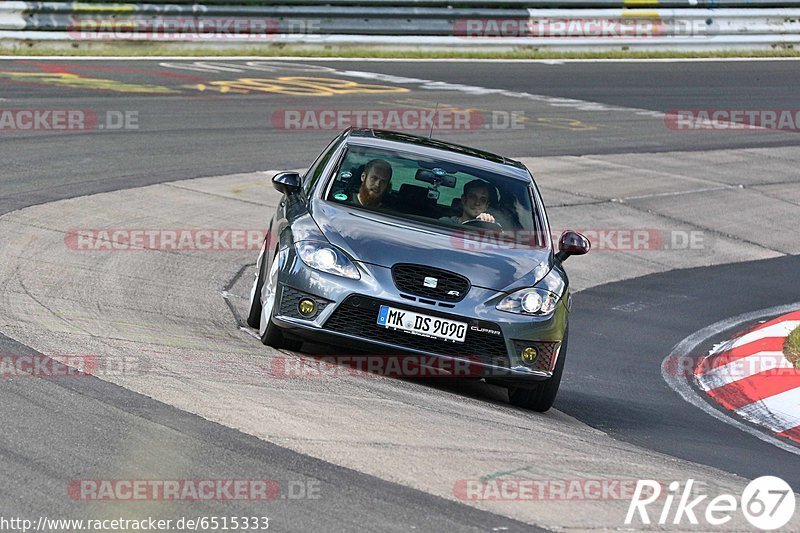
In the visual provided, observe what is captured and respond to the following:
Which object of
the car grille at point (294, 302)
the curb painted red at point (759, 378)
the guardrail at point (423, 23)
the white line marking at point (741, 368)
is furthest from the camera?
the guardrail at point (423, 23)

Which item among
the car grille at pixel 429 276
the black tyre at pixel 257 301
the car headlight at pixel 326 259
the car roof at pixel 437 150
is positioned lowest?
the black tyre at pixel 257 301

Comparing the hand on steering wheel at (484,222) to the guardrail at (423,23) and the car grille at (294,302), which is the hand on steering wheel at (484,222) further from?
the guardrail at (423,23)

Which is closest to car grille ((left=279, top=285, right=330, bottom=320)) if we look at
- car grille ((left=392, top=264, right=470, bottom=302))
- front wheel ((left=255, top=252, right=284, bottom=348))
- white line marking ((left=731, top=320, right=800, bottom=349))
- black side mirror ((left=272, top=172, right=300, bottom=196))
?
front wheel ((left=255, top=252, right=284, bottom=348))

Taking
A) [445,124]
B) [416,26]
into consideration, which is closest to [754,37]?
[416,26]

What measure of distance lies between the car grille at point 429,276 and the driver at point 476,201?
95 cm

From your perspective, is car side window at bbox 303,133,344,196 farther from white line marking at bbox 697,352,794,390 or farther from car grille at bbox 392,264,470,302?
white line marking at bbox 697,352,794,390

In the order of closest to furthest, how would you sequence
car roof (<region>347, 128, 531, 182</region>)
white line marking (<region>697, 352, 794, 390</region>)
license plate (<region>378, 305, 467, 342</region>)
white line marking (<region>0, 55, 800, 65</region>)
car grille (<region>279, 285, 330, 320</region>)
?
license plate (<region>378, 305, 467, 342</region>), car grille (<region>279, 285, 330, 320</region>), car roof (<region>347, 128, 531, 182</region>), white line marking (<region>697, 352, 794, 390</region>), white line marking (<region>0, 55, 800, 65</region>)

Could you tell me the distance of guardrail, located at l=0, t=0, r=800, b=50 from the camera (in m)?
23.3

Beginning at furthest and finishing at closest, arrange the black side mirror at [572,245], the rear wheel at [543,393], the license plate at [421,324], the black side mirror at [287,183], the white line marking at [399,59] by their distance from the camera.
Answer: the white line marking at [399,59] → the black side mirror at [287,183] → the black side mirror at [572,245] → the rear wheel at [543,393] → the license plate at [421,324]

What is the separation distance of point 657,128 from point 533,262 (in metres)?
14.2

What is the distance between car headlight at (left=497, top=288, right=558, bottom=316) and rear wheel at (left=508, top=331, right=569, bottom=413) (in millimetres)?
246

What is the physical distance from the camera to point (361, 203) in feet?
28.5

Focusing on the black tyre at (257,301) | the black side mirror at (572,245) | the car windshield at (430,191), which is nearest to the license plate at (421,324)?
the car windshield at (430,191)

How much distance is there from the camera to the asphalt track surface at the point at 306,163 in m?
5.43
